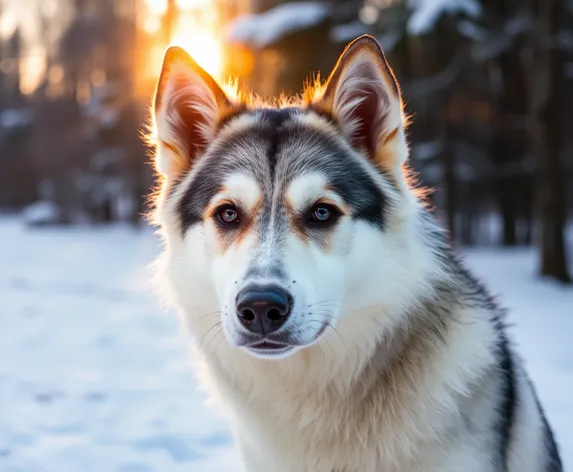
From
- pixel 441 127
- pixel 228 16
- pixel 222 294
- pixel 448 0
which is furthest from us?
pixel 228 16

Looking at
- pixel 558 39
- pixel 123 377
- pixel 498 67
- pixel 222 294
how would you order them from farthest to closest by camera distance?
pixel 498 67 < pixel 558 39 < pixel 123 377 < pixel 222 294

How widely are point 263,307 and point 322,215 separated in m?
0.52

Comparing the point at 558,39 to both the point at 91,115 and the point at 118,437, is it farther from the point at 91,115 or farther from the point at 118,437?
the point at 91,115

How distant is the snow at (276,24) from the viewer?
A: 425 inches

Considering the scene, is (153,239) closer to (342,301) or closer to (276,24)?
(276,24)

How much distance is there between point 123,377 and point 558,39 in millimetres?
7870

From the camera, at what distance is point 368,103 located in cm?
247

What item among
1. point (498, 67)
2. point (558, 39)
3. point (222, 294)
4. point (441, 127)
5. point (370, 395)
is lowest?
point (370, 395)

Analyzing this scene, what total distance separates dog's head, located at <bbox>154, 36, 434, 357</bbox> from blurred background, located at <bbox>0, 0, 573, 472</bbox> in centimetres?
38

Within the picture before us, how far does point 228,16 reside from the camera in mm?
24203

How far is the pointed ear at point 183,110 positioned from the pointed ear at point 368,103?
45 cm

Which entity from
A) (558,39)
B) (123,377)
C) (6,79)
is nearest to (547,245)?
(558,39)

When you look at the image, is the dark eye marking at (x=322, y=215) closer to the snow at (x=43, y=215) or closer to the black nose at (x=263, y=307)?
the black nose at (x=263, y=307)

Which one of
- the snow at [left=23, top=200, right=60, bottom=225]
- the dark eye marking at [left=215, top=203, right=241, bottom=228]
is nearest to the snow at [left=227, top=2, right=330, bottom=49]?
the dark eye marking at [left=215, top=203, right=241, bottom=228]
